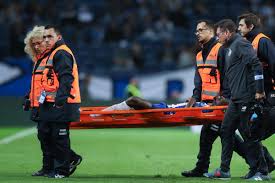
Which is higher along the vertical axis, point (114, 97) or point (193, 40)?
point (193, 40)

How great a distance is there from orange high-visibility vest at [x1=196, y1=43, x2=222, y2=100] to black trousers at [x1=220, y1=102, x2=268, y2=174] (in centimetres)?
89

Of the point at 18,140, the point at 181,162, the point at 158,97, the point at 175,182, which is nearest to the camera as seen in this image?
the point at 175,182

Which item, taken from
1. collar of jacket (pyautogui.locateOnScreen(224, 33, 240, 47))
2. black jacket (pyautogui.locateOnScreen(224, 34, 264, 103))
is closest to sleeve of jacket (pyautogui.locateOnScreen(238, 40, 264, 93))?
black jacket (pyautogui.locateOnScreen(224, 34, 264, 103))

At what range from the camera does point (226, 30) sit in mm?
11984

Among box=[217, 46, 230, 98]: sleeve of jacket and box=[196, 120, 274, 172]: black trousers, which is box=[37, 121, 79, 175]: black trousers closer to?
box=[196, 120, 274, 172]: black trousers

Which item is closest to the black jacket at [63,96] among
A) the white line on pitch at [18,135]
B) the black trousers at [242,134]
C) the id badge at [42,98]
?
the id badge at [42,98]

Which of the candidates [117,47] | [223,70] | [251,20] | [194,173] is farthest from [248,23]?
[117,47]

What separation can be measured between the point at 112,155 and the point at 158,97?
1074cm

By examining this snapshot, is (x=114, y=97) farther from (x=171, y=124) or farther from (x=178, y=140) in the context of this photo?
(x=171, y=124)

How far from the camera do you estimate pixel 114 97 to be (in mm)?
27688

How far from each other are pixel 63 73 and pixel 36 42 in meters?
0.91

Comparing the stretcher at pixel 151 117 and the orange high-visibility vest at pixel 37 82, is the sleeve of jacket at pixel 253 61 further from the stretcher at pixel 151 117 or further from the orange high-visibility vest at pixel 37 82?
the orange high-visibility vest at pixel 37 82

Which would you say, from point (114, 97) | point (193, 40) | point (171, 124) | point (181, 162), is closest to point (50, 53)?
point (171, 124)

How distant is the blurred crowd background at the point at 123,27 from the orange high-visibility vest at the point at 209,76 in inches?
583
